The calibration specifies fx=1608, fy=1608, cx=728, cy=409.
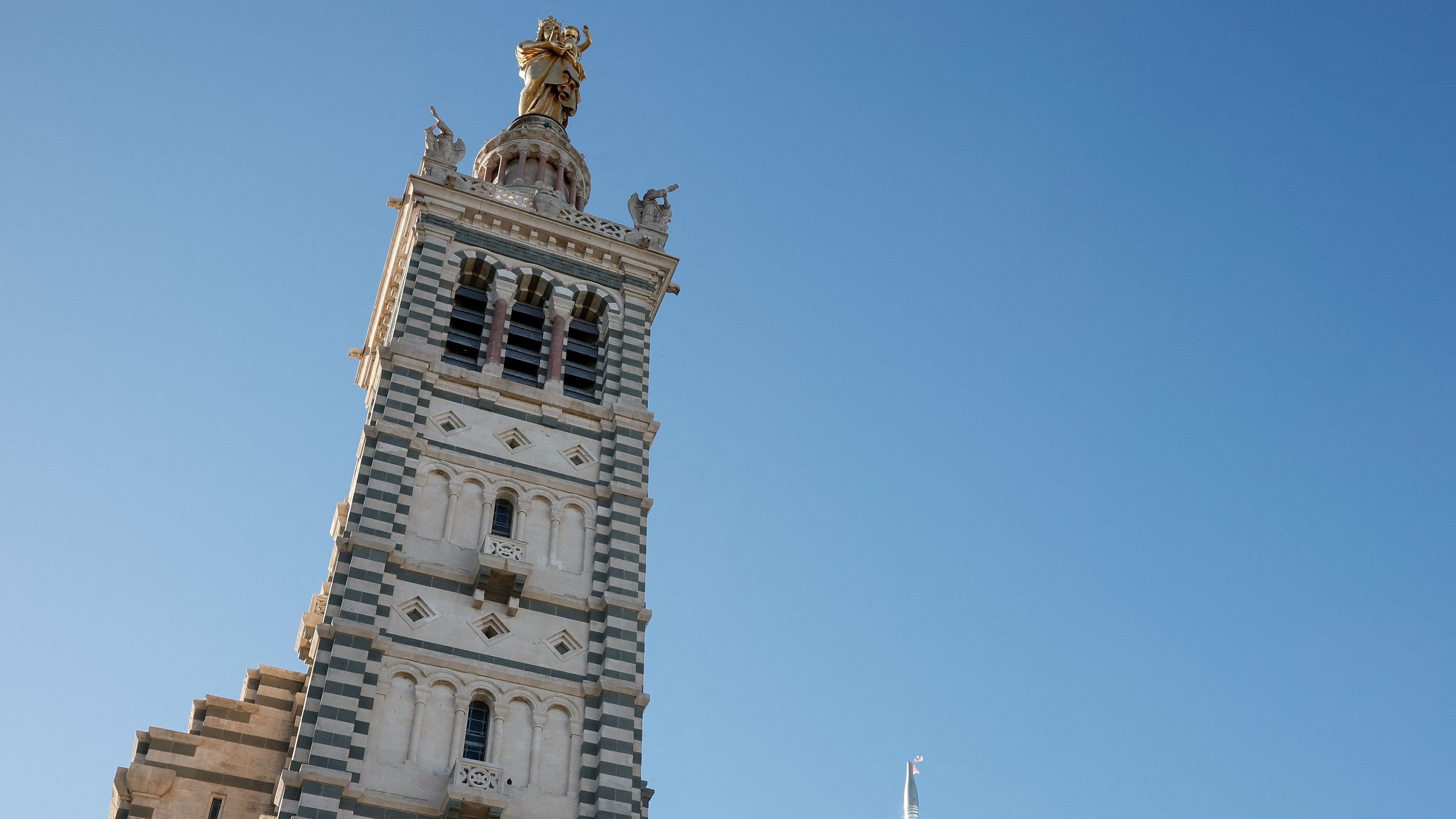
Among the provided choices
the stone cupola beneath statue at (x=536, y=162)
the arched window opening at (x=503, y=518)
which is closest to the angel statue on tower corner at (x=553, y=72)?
the stone cupola beneath statue at (x=536, y=162)

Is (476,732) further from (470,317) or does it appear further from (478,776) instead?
(470,317)

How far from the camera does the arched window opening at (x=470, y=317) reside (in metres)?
38.3

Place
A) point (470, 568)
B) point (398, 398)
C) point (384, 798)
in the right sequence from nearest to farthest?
point (384, 798), point (470, 568), point (398, 398)

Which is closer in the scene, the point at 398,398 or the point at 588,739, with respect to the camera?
the point at 588,739

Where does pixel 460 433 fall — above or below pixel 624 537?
above

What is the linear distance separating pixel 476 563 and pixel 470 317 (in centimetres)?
825

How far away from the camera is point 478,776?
29.4 meters

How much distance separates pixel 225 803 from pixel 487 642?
5702 millimetres

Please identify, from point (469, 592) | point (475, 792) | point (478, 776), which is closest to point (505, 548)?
point (469, 592)

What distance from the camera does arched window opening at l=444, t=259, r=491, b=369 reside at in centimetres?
3831

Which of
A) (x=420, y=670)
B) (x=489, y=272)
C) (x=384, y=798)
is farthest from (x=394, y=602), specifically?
(x=489, y=272)

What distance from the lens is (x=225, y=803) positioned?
30344 mm

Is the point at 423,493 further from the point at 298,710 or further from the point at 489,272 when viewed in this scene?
the point at 489,272

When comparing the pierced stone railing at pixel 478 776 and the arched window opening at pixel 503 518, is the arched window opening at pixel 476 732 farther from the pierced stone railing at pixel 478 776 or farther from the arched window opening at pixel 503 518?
the arched window opening at pixel 503 518
